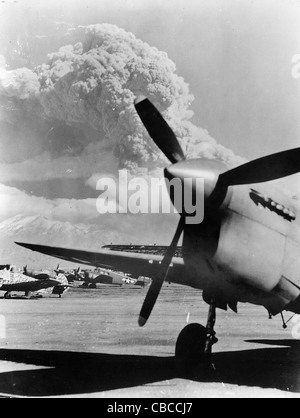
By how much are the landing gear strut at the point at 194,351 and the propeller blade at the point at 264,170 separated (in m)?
3.03

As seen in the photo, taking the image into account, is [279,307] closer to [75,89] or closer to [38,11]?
[38,11]

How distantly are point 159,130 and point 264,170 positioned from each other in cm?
206

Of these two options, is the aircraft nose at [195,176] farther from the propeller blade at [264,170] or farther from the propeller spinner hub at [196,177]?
the propeller blade at [264,170]

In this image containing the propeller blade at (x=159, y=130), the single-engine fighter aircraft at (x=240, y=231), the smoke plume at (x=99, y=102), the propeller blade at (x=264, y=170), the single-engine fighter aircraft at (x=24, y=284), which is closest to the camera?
the propeller blade at (x=264, y=170)

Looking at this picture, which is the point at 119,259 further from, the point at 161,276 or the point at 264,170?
the point at 264,170

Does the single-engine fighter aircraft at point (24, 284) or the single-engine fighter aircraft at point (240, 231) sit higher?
the single-engine fighter aircraft at point (240, 231)

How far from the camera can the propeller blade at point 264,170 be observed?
6.89 metres

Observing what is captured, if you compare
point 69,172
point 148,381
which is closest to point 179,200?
point 148,381

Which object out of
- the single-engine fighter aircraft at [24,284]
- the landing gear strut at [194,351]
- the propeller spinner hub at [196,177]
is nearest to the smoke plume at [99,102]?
the landing gear strut at [194,351]

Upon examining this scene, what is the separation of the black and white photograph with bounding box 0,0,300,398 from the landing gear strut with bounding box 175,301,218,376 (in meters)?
0.02

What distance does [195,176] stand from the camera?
6980 mm

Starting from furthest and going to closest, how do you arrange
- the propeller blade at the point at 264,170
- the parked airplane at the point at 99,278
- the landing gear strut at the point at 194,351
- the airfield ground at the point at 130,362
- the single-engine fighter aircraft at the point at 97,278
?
the parked airplane at the point at 99,278 < the single-engine fighter aircraft at the point at 97,278 < the landing gear strut at the point at 194,351 < the airfield ground at the point at 130,362 < the propeller blade at the point at 264,170

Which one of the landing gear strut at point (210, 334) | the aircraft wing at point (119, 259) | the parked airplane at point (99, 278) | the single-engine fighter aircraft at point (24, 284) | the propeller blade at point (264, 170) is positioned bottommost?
the parked airplane at point (99, 278)

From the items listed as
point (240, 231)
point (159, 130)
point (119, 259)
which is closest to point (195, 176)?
point (240, 231)
